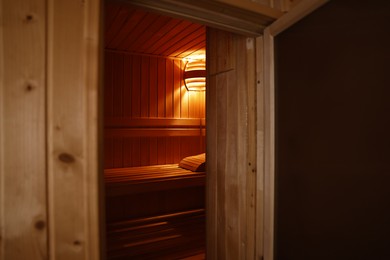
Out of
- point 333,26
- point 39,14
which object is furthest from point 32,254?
point 333,26

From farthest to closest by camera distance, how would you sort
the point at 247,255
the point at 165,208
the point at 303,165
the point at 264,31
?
the point at 165,208
the point at 247,255
the point at 264,31
the point at 303,165

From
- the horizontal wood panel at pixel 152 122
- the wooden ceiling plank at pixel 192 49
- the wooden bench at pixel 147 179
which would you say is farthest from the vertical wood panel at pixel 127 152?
the wooden ceiling plank at pixel 192 49

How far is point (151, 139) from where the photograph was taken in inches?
141

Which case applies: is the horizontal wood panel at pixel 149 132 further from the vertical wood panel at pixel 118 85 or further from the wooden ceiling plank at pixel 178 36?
the wooden ceiling plank at pixel 178 36

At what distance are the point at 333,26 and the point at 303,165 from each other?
1.90 ft

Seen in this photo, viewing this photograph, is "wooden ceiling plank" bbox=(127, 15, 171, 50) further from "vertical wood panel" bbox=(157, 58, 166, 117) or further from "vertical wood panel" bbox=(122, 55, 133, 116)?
"vertical wood panel" bbox=(157, 58, 166, 117)

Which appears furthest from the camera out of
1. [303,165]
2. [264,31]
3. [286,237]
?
[264,31]

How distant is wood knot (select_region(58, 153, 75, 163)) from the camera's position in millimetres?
836

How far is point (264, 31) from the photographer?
131cm

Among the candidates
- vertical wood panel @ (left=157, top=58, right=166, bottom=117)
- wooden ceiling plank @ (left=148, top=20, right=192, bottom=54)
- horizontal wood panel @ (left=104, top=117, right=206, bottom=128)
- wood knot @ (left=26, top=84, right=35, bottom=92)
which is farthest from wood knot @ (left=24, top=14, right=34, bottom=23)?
vertical wood panel @ (left=157, top=58, right=166, bottom=117)

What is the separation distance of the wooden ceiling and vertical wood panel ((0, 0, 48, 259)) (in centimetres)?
132

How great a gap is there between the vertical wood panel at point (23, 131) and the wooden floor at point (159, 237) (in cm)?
193

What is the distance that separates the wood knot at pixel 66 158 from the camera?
0.84 metres

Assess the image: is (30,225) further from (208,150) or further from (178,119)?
(178,119)
